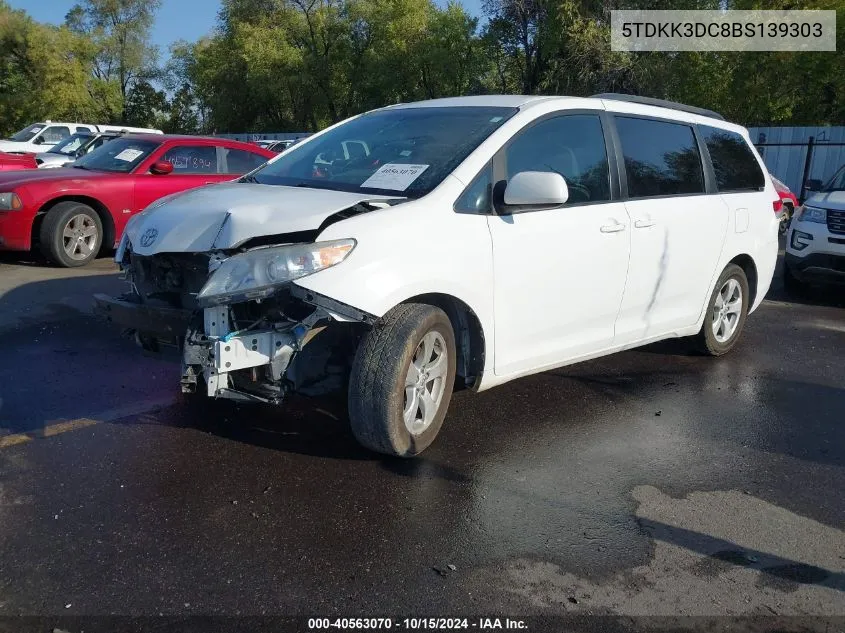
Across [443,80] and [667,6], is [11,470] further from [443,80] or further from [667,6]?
[443,80]

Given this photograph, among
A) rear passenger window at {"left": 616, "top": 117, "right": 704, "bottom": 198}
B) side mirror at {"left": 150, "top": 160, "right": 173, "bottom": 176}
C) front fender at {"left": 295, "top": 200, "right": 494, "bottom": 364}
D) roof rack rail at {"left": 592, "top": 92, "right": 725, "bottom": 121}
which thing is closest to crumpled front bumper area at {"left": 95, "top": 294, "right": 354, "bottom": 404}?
front fender at {"left": 295, "top": 200, "right": 494, "bottom": 364}

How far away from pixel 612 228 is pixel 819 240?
5411mm

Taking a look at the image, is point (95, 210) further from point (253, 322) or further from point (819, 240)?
point (819, 240)

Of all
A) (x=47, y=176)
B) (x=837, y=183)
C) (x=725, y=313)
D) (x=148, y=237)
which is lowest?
(x=725, y=313)

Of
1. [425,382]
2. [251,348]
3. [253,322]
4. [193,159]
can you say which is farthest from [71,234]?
[425,382]

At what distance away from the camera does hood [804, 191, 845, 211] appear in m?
9.01

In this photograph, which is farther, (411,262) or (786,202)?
(786,202)

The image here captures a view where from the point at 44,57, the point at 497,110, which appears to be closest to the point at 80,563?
the point at 497,110

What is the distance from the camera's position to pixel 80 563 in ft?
10.0

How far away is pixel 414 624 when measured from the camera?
275 centimetres

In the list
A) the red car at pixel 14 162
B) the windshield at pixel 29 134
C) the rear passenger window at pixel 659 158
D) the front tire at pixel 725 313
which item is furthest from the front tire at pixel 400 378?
the windshield at pixel 29 134

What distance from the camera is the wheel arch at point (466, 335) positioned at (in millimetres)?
4066

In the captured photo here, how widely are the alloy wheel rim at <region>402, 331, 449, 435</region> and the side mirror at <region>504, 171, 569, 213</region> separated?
2.71 ft

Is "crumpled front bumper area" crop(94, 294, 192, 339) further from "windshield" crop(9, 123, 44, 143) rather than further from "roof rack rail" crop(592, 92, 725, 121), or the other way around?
"windshield" crop(9, 123, 44, 143)
